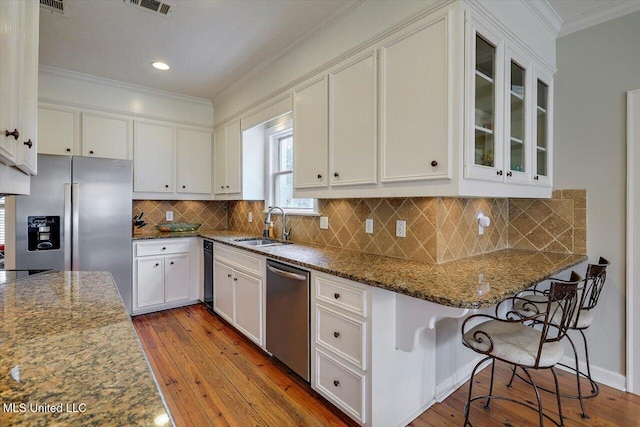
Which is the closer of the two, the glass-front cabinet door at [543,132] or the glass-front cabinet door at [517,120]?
the glass-front cabinet door at [517,120]

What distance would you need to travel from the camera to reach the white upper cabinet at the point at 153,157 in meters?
3.76

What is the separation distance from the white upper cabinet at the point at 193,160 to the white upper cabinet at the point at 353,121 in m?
2.47

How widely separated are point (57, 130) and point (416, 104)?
3598 millimetres

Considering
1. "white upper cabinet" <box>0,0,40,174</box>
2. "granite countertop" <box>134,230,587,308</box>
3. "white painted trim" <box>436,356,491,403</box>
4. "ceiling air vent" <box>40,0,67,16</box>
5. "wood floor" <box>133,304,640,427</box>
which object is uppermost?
"ceiling air vent" <box>40,0,67,16</box>

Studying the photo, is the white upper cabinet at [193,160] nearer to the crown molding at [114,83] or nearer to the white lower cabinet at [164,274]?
the crown molding at [114,83]

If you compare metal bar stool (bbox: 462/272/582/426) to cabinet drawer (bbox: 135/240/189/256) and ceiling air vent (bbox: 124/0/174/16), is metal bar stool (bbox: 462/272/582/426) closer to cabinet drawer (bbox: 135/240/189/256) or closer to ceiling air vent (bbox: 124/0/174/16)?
ceiling air vent (bbox: 124/0/174/16)

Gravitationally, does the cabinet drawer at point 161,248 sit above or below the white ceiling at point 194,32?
below

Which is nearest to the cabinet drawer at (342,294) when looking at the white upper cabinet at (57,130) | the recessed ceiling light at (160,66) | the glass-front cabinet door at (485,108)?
the glass-front cabinet door at (485,108)

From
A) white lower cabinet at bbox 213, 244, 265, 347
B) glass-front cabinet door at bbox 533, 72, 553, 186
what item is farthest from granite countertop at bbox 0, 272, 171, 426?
glass-front cabinet door at bbox 533, 72, 553, 186

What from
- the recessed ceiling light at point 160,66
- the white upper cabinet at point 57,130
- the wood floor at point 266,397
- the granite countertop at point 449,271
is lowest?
the wood floor at point 266,397

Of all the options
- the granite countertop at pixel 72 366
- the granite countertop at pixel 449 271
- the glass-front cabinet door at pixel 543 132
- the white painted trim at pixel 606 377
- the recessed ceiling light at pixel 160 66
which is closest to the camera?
the granite countertop at pixel 72 366

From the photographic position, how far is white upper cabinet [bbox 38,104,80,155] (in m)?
3.22

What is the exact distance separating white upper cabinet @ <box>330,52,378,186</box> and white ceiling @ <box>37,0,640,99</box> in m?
0.44

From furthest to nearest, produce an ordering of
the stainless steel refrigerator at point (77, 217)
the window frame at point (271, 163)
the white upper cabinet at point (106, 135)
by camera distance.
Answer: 1. the window frame at point (271, 163)
2. the white upper cabinet at point (106, 135)
3. the stainless steel refrigerator at point (77, 217)
